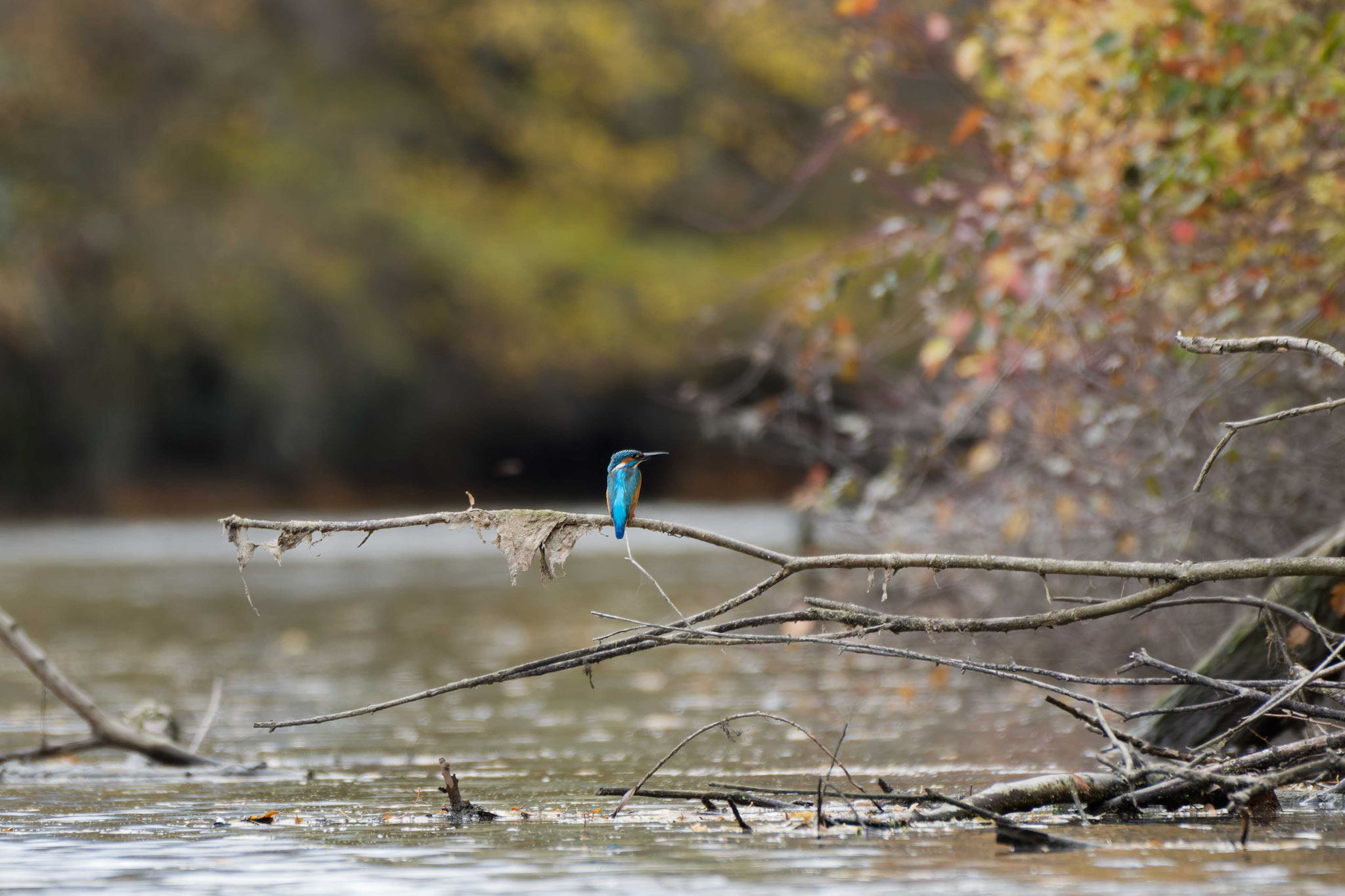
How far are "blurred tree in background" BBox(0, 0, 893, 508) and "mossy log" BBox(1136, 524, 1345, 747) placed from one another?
20.8 m

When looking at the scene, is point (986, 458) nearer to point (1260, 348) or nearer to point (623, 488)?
point (1260, 348)

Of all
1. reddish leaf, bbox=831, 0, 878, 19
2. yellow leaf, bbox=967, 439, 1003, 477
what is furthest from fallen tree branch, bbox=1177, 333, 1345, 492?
yellow leaf, bbox=967, 439, 1003, 477

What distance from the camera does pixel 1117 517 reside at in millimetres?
9453

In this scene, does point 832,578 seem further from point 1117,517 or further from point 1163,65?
point 1163,65

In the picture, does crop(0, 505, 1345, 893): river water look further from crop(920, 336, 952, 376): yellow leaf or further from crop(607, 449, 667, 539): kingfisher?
crop(920, 336, 952, 376): yellow leaf

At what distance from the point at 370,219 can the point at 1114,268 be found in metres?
27.5

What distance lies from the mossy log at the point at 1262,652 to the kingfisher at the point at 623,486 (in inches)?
86.7

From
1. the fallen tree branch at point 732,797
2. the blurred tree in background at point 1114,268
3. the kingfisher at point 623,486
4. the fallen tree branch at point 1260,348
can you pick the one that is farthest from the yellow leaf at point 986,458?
the kingfisher at point 623,486

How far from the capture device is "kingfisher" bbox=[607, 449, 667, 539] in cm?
547

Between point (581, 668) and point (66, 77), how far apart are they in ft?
76.8

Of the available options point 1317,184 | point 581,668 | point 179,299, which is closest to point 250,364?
point 179,299

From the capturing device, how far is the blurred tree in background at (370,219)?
30797 millimetres

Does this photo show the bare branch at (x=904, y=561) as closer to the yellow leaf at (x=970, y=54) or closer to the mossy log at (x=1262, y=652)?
the mossy log at (x=1262, y=652)

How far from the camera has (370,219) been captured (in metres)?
34.8
